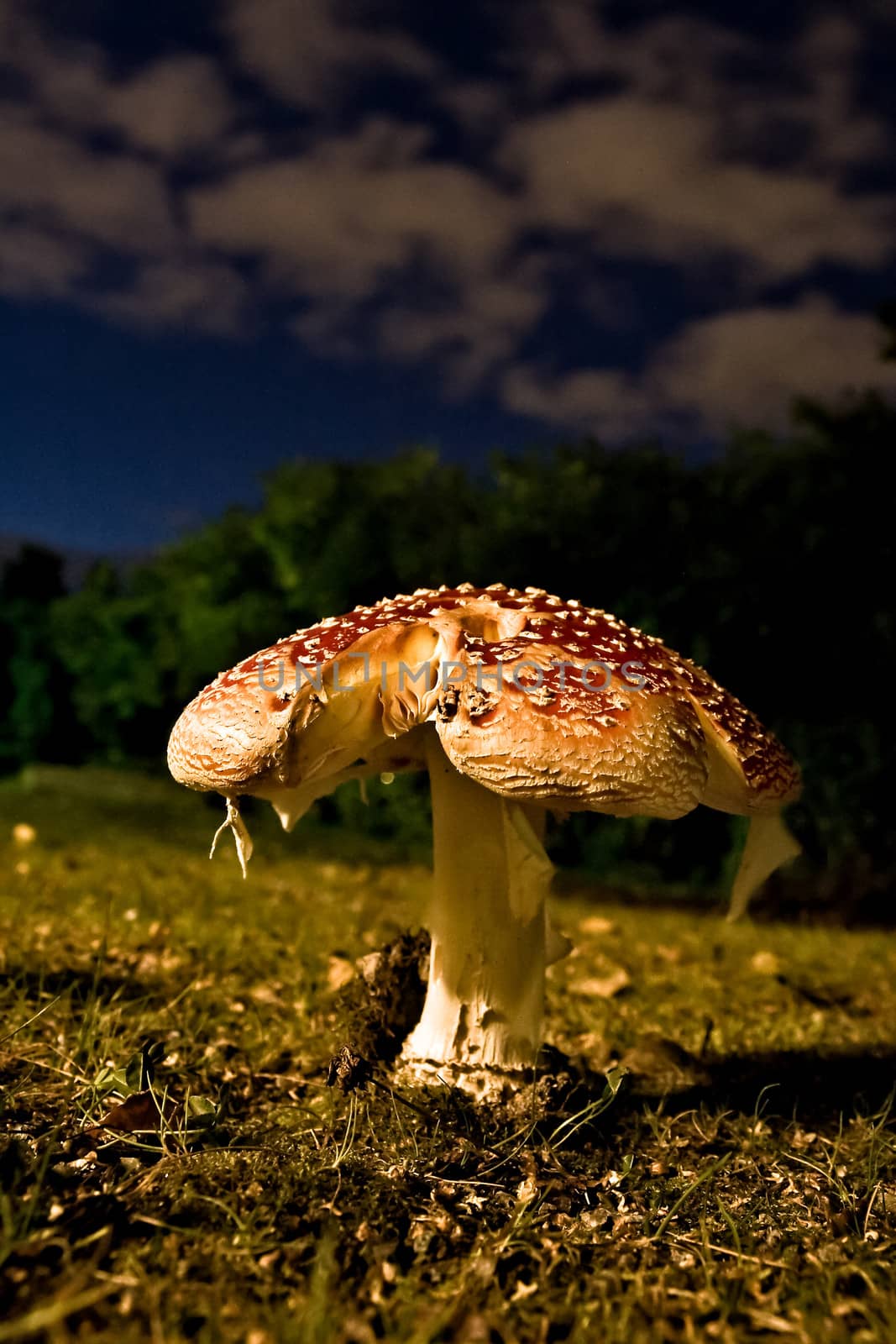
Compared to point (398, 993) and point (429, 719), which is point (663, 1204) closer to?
point (398, 993)

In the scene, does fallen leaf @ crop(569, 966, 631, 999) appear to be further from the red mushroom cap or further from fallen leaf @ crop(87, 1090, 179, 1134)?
fallen leaf @ crop(87, 1090, 179, 1134)

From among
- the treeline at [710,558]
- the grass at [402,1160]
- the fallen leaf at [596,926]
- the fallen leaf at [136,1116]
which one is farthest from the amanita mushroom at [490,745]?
the treeline at [710,558]

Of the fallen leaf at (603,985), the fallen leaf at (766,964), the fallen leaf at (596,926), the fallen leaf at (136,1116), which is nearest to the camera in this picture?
the fallen leaf at (136,1116)

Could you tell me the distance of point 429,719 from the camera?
7.79 feet

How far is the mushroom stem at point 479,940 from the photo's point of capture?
9.12 feet

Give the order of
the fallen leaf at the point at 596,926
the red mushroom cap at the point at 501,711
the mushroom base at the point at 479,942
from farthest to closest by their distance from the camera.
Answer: the fallen leaf at the point at 596,926 < the mushroom base at the point at 479,942 < the red mushroom cap at the point at 501,711

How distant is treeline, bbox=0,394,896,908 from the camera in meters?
7.66

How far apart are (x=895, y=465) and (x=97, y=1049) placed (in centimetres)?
703

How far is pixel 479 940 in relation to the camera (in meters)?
2.83

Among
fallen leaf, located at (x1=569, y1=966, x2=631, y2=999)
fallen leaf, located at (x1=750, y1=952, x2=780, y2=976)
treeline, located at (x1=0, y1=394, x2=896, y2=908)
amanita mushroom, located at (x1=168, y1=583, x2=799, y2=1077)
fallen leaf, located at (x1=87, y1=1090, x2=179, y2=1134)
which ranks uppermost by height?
treeline, located at (x1=0, y1=394, x2=896, y2=908)

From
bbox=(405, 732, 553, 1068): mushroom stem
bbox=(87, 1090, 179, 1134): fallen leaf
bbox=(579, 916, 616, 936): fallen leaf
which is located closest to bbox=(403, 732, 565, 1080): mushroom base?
bbox=(405, 732, 553, 1068): mushroom stem

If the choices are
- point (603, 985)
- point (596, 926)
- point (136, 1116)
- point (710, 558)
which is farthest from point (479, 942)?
point (710, 558)

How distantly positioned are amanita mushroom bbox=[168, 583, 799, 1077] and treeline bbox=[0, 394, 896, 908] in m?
5.15

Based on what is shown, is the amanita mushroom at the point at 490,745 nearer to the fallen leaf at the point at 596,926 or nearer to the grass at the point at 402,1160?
the grass at the point at 402,1160
